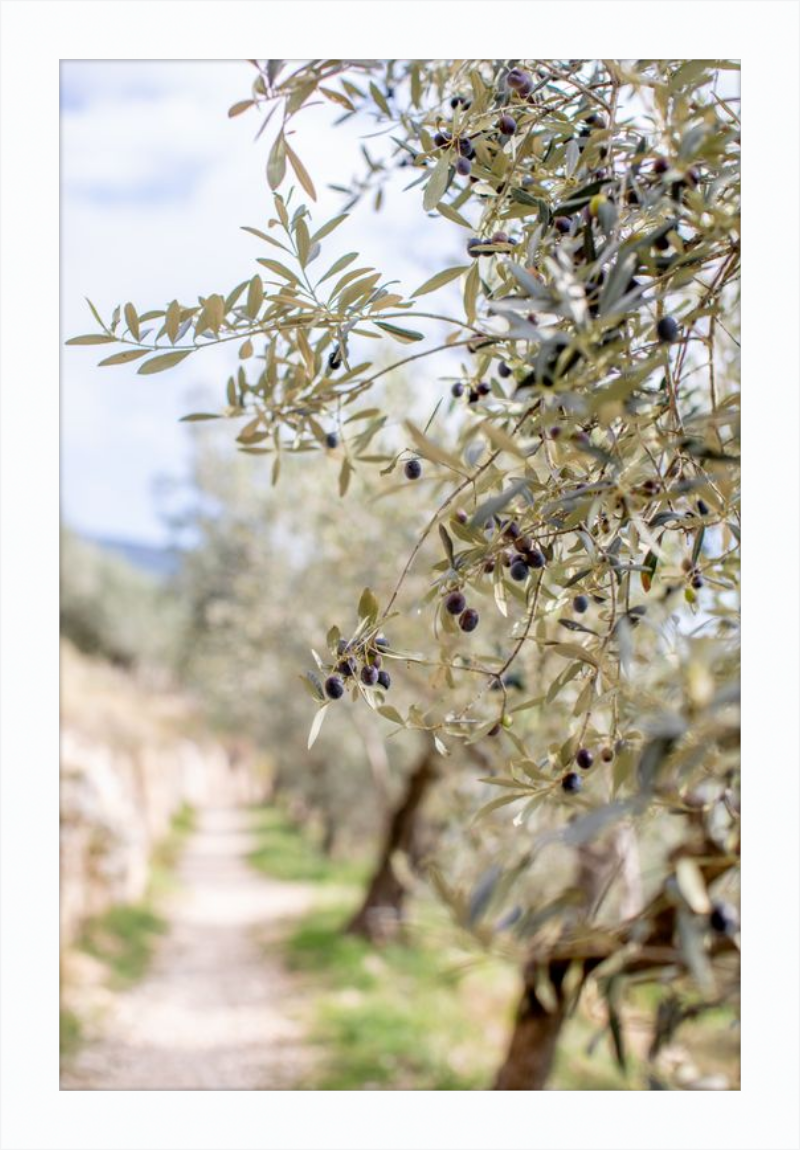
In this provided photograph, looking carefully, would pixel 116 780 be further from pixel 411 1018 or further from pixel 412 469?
pixel 412 469

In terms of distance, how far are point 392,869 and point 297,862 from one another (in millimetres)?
6461

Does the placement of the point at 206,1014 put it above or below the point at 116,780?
below

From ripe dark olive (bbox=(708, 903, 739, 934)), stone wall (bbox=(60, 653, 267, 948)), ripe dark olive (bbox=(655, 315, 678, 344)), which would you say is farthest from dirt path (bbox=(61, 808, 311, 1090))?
ripe dark olive (bbox=(655, 315, 678, 344))

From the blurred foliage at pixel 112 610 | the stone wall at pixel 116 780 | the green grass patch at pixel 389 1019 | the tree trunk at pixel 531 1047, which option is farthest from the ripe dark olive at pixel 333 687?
the blurred foliage at pixel 112 610

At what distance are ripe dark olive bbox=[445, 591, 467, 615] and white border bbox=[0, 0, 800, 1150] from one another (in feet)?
2.61

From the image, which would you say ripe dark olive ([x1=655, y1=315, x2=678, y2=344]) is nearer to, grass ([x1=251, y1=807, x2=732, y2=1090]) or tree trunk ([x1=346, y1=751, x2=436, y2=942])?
grass ([x1=251, y1=807, x2=732, y2=1090])

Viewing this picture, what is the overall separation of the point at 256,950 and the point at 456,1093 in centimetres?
839

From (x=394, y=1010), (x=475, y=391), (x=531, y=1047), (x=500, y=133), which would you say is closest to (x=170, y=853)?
(x=394, y=1010)

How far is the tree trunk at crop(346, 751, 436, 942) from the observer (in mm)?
8250

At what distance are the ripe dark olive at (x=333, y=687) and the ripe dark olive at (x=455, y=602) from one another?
0.17 metres
